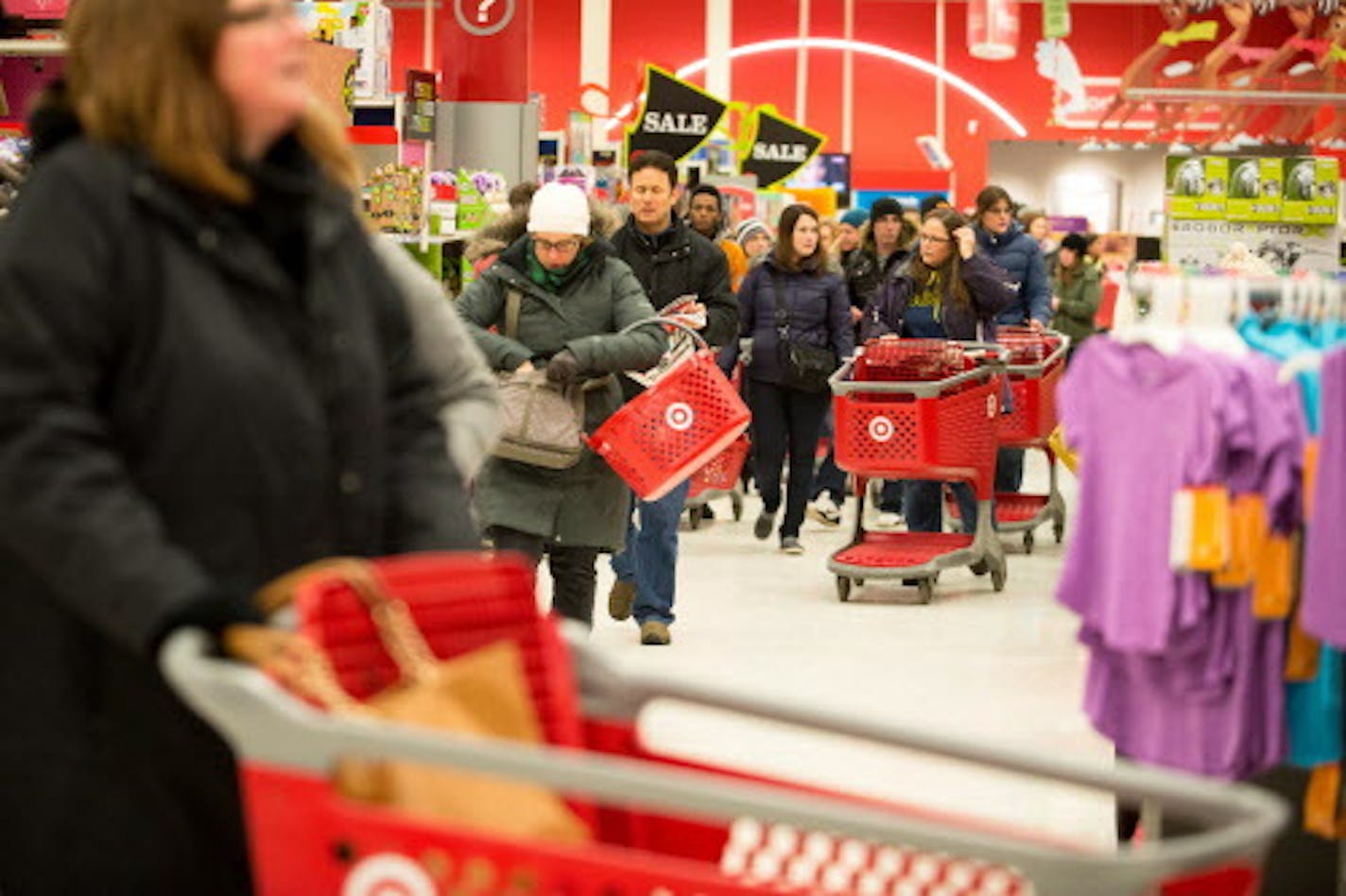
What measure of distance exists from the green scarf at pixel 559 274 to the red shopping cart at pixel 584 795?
4.14 metres

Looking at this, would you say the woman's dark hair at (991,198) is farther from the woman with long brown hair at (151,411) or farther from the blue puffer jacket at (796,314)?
the woman with long brown hair at (151,411)

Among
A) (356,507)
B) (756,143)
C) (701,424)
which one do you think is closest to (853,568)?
(701,424)

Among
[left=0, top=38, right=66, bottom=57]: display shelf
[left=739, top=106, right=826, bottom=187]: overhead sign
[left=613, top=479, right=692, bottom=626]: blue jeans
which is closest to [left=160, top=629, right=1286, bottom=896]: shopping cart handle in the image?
[left=0, top=38, right=66, bottom=57]: display shelf

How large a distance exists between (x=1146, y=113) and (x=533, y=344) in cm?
2313

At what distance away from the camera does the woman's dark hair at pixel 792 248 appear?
10484 mm

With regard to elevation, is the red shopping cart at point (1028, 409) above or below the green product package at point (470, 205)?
below

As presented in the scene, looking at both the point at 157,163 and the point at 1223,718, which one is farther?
the point at 1223,718

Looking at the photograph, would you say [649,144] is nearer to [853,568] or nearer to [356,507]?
[853,568]

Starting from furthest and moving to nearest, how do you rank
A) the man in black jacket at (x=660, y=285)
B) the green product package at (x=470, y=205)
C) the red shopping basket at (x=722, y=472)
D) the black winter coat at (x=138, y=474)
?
the red shopping basket at (x=722, y=472)
the green product package at (x=470, y=205)
the man in black jacket at (x=660, y=285)
the black winter coat at (x=138, y=474)

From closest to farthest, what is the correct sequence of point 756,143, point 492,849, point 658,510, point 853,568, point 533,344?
point 492,849 → point 533,344 → point 658,510 → point 853,568 → point 756,143

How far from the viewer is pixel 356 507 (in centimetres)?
270

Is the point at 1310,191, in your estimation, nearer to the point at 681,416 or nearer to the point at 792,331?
the point at 792,331

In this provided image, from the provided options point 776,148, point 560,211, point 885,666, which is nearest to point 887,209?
point 776,148

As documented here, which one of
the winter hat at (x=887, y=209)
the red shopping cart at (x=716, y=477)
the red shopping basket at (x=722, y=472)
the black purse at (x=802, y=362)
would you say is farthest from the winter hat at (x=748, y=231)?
the black purse at (x=802, y=362)
